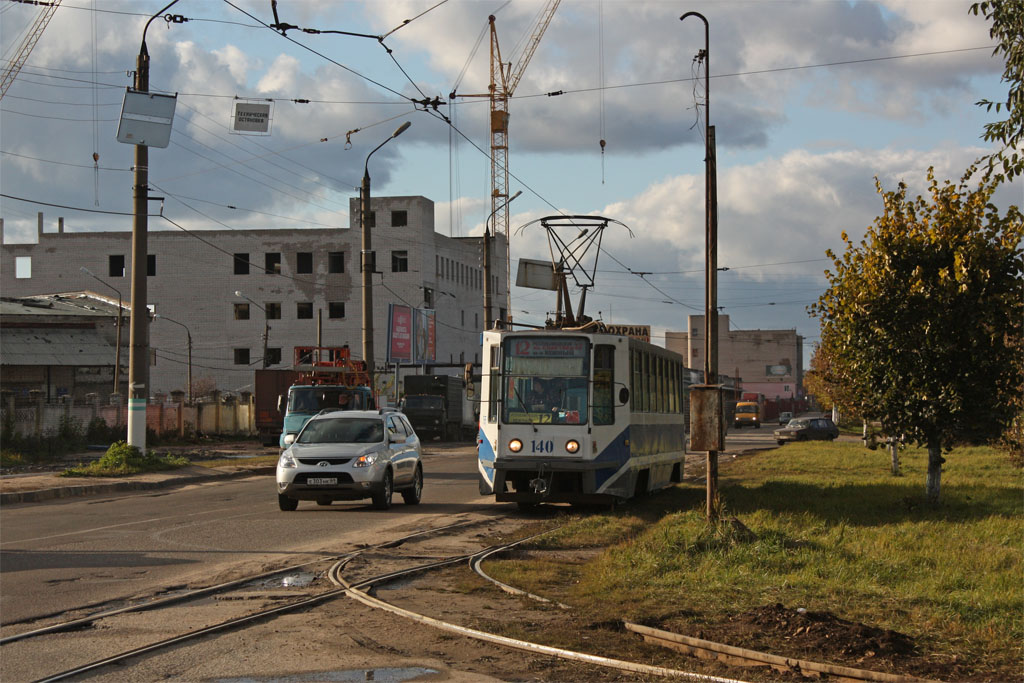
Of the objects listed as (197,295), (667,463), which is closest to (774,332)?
(197,295)

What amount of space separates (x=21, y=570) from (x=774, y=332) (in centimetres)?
15425

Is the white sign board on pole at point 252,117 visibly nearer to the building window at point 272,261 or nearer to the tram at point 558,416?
the tram at point 558,416

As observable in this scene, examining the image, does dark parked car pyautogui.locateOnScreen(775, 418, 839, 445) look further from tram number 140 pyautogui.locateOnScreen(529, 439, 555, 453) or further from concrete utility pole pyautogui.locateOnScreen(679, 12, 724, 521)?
concrete utility pole pyautogui.locateOnScreen(679, 12, 724, 521)

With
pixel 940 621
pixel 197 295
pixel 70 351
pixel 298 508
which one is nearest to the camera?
pixel 940 621

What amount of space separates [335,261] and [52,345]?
3529 centimetres

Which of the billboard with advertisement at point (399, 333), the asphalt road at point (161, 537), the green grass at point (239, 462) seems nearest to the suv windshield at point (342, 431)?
the asphalt road at point (161, 537)

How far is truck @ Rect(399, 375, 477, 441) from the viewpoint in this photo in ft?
183

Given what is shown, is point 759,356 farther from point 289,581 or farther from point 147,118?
point 289,581

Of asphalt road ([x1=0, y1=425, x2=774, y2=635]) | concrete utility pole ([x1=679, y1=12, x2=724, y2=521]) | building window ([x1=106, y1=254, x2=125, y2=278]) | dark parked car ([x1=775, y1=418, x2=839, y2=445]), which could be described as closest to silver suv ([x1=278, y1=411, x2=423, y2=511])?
asphalt road ([x1=0, y1=425, x2=774, y2=635])

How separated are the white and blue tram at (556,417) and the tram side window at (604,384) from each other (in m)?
0.02

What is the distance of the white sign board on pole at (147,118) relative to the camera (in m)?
24.4

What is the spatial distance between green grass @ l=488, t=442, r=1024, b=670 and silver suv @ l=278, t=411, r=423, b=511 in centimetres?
377

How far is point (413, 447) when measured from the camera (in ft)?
67.5

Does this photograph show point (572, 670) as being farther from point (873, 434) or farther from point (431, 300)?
point (431, 300)
